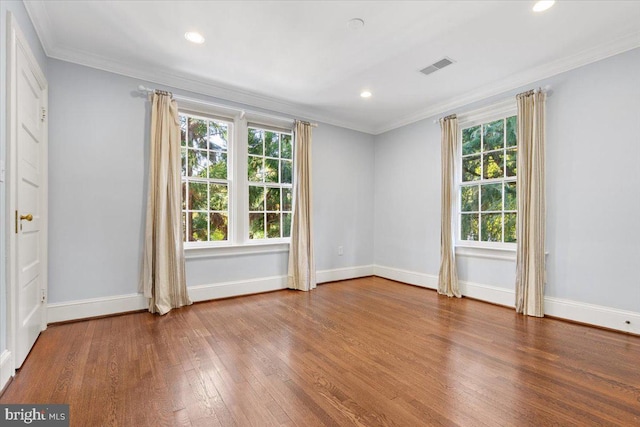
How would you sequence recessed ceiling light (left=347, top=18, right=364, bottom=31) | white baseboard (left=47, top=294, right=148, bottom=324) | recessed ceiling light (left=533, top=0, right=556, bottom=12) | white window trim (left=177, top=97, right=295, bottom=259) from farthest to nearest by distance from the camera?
white window trim (left=177, top=97, right=295, bottom=259) → white baseboard (left=47, top=294, right=148, bottom=324) → recessed ceiling light (left=347, top=18, right=364, bottom=31) → recessed ceiling light (left=533, top=0, right=556, bottom=12)

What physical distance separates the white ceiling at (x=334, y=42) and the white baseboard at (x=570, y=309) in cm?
246

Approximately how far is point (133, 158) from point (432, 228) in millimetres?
4018

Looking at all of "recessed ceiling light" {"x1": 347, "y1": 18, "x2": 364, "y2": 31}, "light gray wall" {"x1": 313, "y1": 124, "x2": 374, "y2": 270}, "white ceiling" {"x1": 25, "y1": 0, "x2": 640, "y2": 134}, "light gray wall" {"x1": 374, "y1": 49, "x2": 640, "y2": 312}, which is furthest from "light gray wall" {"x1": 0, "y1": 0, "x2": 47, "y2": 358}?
"light gray wall" {"x1": 374, "y1": 49, "x2": 640, "y2": 312}

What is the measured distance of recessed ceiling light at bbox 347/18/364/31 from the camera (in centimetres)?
249

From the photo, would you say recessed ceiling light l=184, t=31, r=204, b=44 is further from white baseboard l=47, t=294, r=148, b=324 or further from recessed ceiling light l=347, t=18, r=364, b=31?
white baseboard l=47, t=294, r=148, b=324

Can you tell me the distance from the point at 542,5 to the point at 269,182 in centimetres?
341

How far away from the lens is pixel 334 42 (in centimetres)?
280

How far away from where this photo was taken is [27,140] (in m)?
2.30

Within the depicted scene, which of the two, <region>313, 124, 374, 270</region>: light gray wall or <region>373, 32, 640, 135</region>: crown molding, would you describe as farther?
<region>313, 124, 374, 270</region>: light gray wall

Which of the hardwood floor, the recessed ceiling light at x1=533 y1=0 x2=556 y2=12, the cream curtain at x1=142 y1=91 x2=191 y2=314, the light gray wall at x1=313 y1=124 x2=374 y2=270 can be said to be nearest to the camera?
the hardwood floor

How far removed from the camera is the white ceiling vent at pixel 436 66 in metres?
3.13

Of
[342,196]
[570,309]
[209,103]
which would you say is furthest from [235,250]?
[570,309]

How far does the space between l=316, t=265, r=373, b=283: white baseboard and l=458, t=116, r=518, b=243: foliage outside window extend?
70.3 inches

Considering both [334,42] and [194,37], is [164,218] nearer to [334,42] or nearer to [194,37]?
[194,37]
